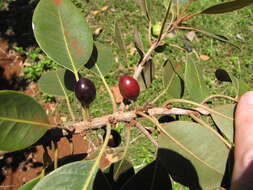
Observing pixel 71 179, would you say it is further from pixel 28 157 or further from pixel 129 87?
pixel 28 157

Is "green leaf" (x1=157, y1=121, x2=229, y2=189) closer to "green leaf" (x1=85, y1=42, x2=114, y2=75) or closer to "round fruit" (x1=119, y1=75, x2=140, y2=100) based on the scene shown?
"round fruit" (x1=119, y1=75, x2=140, y2=100)

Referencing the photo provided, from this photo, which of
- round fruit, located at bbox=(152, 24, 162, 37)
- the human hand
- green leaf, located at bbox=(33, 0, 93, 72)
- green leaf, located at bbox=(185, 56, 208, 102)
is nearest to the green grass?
round fruit, located at bbox=(152, 24, 162, 37)

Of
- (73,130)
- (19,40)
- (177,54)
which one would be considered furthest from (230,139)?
(19,40)

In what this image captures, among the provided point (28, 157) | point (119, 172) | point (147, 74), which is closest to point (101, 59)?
point (147, 74)

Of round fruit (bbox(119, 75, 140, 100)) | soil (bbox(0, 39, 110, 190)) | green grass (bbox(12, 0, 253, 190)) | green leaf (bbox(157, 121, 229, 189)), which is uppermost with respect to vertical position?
round fruit (bbox(119, 75, 140, 100))

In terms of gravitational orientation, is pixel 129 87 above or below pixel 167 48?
above

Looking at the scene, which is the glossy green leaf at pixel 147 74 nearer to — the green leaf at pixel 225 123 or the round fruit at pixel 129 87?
the round fruit at pixel 129 87
